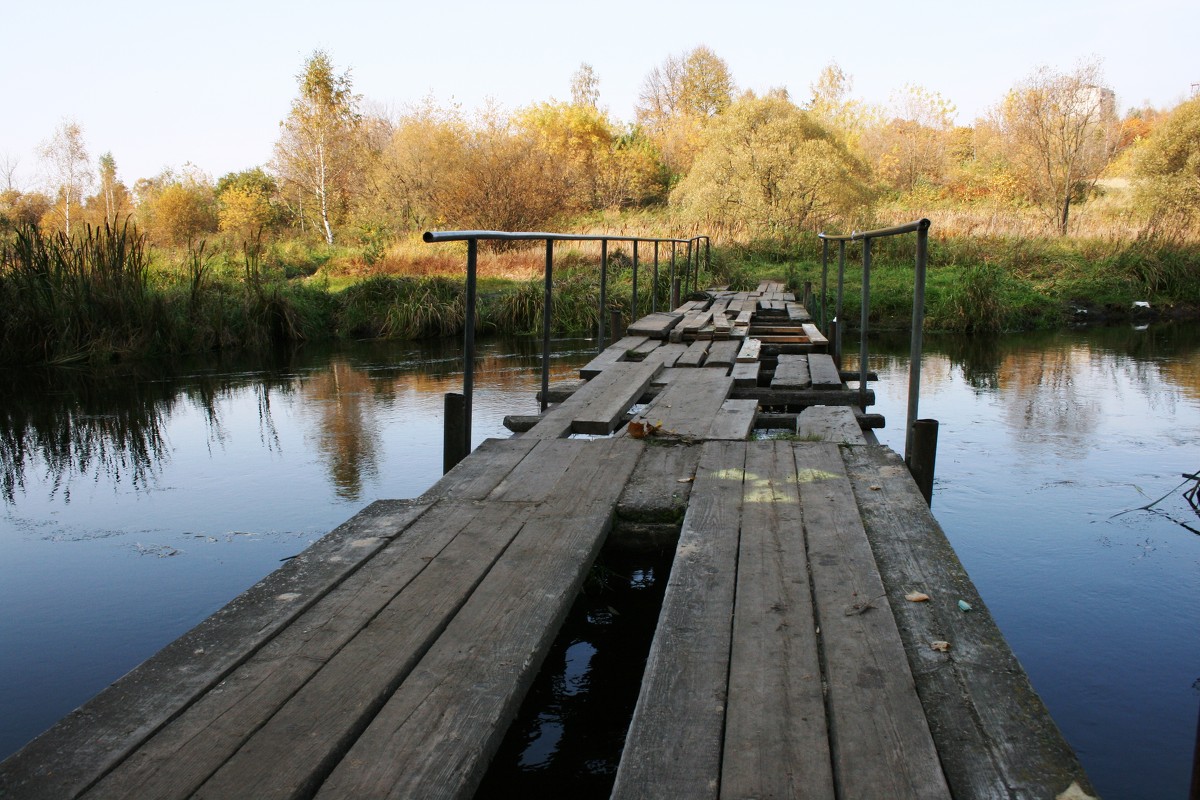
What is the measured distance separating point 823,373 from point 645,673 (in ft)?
12.6

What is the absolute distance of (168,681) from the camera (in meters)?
1.81

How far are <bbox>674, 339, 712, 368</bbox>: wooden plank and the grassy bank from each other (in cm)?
489

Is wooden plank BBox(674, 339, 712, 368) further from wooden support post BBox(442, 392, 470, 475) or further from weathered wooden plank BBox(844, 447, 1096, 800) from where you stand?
weathered wooden plank BBox(844, 447, 1096, 800)

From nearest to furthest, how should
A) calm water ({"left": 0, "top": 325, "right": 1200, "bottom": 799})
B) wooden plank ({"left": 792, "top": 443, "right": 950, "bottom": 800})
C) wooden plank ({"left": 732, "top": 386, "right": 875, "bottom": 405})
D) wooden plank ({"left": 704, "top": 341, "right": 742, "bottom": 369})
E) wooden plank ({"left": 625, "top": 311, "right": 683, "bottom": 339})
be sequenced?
wooden plank ({"left": 792, "top": 443, "right": 950, "bottom": 800}) < calm water ({"left": 0, "top": 325, "right": 1200, "bottom": 799}) < wooden plank ({"left": 732, "top": 386, "right": 875, "bottom": 405}) < wooden plank ({"left": 704, "top": 341, "right": 742, "bottom": 369}) < wooden plank ({"left": 625, "top": 311, "right": 683, "bottom": 339})

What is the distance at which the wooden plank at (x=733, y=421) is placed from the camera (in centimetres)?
382

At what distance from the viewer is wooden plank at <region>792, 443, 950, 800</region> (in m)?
1.50

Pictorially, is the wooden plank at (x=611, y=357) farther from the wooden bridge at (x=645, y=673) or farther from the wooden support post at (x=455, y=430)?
the wooden bridge at (x=645, y=673)

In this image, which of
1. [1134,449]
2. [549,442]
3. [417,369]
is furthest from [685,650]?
[417,369]

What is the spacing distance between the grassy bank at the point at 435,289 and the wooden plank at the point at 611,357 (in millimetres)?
4595

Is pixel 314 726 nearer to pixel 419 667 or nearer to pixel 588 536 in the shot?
pixel 419 667

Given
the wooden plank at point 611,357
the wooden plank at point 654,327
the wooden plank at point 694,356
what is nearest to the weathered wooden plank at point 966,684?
the wooden plank at point 611,357

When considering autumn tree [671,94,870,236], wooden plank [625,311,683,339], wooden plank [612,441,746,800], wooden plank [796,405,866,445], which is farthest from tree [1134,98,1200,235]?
wooden plank [612,441,746,800]

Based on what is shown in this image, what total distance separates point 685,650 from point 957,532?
3.09 m

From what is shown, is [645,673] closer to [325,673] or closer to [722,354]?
[325,673]
